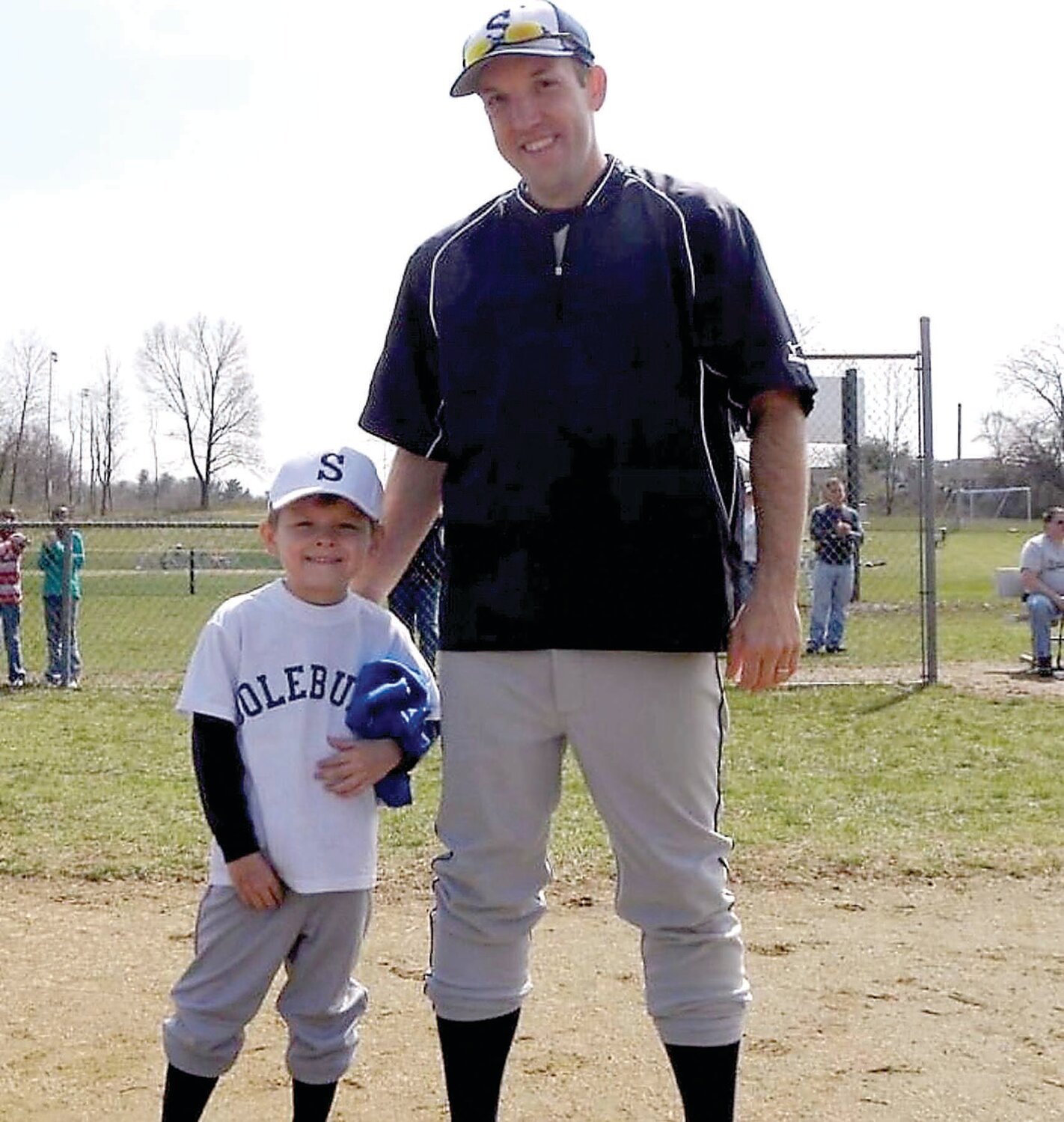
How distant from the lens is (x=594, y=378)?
2430mm

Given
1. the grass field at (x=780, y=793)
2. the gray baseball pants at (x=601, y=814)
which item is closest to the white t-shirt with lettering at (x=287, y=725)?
the gray baseball pants at (x=601, y=814)

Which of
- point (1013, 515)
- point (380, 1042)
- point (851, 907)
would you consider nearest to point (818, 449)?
point (851, 907)

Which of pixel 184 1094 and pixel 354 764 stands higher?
pixel 354 764

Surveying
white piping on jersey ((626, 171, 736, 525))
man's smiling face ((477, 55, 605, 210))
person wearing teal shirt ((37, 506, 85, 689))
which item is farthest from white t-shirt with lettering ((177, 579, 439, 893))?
person wearing teal shirt ((37, 506, 85, 689))

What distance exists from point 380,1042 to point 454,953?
→ 93 cm

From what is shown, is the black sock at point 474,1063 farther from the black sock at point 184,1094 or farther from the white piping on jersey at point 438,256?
the white piping on jersey at point 438,256

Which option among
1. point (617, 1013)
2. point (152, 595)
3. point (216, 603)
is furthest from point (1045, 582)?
point (152, 595)

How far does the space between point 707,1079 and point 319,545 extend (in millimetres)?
1148

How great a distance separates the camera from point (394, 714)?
2523 millimetres

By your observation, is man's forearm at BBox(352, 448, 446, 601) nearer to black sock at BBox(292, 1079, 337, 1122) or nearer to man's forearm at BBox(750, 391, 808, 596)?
man's forearm at BBox(750, 391, 808, 596)

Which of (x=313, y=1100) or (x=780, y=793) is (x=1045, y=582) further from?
(x=313, y=1100)

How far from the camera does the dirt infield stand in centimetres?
299

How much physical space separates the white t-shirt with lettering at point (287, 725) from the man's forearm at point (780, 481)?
2.23ft

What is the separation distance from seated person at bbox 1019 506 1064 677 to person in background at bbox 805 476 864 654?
1451mm
